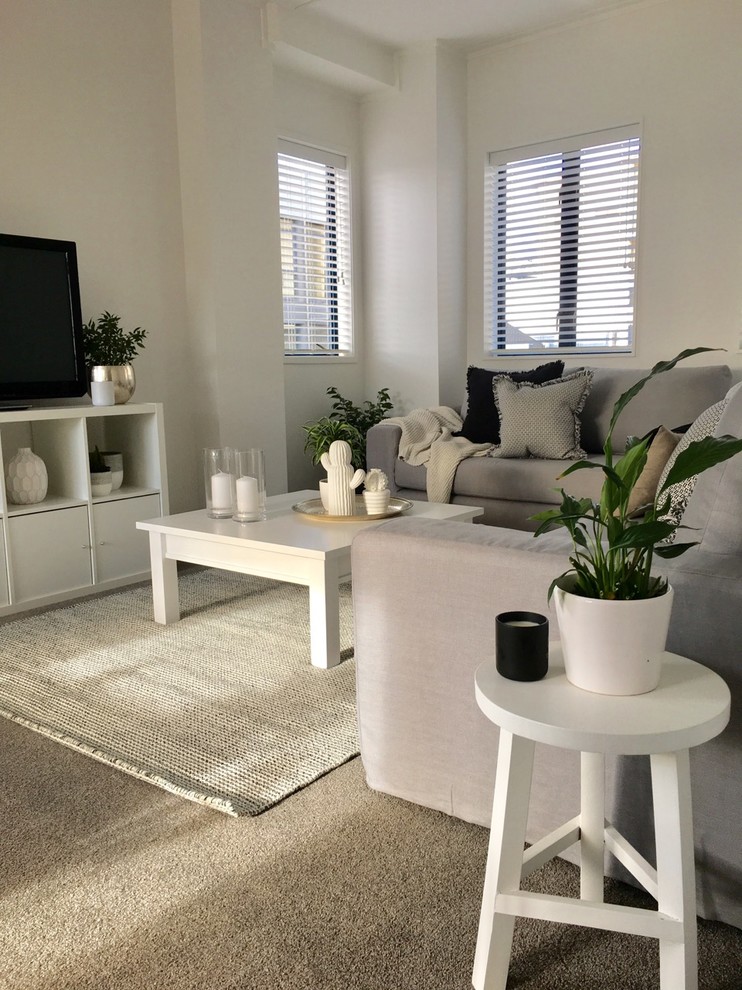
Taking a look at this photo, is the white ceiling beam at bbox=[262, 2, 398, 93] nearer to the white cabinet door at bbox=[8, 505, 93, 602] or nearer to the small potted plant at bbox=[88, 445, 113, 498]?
the small potted plant at bbox=[88, 445, 113, 498]

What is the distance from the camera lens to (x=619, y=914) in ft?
3.64

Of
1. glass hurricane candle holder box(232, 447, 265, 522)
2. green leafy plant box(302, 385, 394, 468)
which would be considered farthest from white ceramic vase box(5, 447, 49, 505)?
green leafy plant box(302, 385, 394, 468)

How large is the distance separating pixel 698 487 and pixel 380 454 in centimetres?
285

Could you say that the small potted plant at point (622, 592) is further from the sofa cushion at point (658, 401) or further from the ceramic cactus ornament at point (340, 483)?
the sofa cushion at point (658, 401)

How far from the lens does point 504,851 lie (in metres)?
1.15

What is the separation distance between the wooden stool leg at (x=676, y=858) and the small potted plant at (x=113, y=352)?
3081 mm

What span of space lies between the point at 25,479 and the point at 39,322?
0.67m

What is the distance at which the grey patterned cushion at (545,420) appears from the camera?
3.81 metres

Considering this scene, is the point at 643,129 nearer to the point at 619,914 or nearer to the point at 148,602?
the point at 148,602

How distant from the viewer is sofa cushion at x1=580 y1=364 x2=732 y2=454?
3.70 m

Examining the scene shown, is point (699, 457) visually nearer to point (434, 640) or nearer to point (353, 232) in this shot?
point (434, 640)

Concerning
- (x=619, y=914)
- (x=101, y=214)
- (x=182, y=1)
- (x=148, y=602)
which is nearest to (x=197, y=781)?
(x=619, y=914)

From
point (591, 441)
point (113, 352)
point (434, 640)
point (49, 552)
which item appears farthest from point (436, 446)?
point (434, 640)

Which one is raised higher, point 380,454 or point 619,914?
point 380,454
